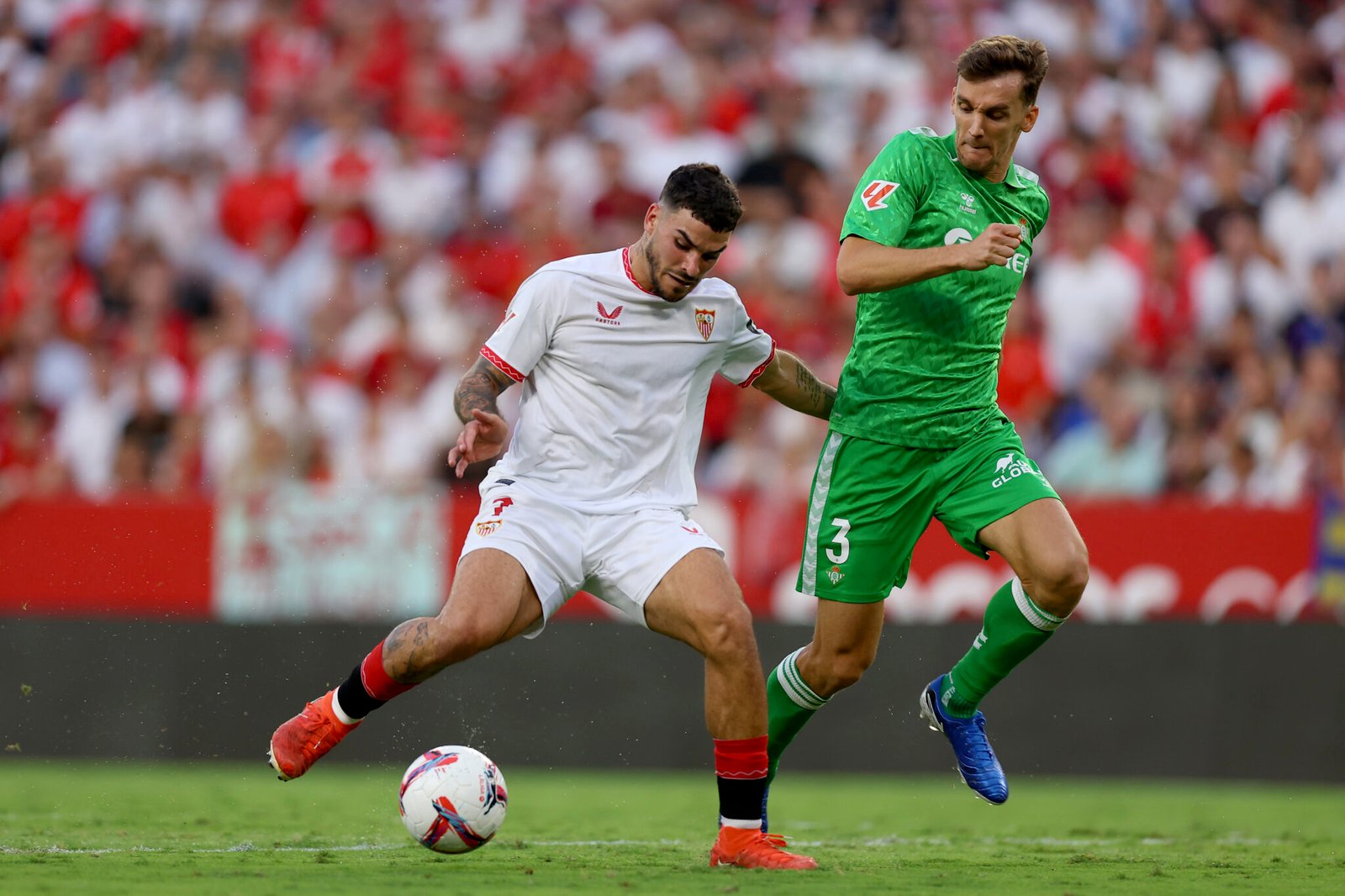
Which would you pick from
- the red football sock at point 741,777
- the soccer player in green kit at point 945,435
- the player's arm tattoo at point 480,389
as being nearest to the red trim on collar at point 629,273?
Answer: the player's arm tattoo at point 480,389

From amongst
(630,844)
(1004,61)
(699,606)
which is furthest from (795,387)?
(630,844)

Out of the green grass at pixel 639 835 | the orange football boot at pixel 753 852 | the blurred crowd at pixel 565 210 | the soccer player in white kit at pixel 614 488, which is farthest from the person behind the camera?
the blurred crowd at pixel 565 210

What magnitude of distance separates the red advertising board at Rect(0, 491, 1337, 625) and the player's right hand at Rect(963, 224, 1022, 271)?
5.30 meters

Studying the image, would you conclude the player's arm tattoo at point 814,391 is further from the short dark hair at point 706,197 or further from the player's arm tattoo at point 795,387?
the short dark hair at point 706,197

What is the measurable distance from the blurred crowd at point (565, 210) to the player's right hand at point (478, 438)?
17.2 feet

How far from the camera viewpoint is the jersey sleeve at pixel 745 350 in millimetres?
6871

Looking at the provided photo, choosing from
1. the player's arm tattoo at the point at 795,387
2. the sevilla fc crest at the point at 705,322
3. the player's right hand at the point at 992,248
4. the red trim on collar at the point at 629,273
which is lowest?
the player's arm tattoo at the point at 795,387

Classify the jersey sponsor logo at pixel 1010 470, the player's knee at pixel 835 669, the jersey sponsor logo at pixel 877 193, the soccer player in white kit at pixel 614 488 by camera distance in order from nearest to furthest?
the soccer player in white kit at pixel 614 488 < the jersey sponsor logo at pixel 877 193 < the jersey sponsor logo at pixel 1010 470 < the player's knee at pixel 835 669

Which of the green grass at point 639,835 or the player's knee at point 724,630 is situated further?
the player's knee at point 724,630

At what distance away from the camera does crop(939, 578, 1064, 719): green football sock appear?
6801 millimetres

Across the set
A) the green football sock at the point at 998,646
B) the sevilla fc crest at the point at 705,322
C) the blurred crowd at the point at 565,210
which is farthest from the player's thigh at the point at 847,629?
the blurred crowd at the point at 565,210

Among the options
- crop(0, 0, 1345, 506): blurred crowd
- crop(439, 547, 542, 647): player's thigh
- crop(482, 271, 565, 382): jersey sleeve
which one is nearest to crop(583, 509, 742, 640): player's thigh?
crop(439, 547, 542, 647): player's thigh

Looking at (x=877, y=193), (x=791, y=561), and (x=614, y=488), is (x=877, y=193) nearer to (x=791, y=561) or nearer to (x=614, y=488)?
(x=614, y=488)

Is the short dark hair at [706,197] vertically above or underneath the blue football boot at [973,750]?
above
